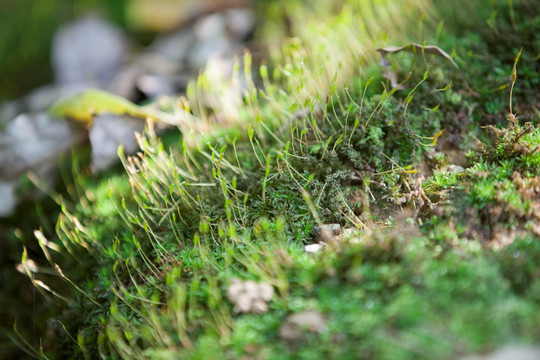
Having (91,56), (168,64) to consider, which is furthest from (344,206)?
(91,56)

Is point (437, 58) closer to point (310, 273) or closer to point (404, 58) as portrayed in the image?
point (404, 58)

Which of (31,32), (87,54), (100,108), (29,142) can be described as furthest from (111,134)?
(31,32)

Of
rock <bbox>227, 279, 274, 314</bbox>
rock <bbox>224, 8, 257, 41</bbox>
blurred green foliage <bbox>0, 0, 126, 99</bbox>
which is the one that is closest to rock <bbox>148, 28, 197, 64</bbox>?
rock <bbox>224, 8, 257, 41</bbox>

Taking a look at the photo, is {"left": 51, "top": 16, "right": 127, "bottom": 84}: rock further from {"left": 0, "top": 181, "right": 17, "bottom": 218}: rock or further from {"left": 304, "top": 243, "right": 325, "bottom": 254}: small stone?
{"left": 304, "top": 243, "right": 325, "bottom": 254}: small stone

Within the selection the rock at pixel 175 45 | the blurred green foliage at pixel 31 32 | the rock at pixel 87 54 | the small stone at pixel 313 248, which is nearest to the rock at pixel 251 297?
the small stone at pixel 313 248

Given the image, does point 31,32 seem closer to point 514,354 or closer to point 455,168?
point 455,168

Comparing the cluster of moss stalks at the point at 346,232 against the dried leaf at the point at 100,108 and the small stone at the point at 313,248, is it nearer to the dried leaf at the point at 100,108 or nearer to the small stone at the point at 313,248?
the small stone at the point at 313,248

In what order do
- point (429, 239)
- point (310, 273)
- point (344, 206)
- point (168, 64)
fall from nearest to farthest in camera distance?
point (310, 273), point (429, 239), point (344, 206), point (168, 64)
